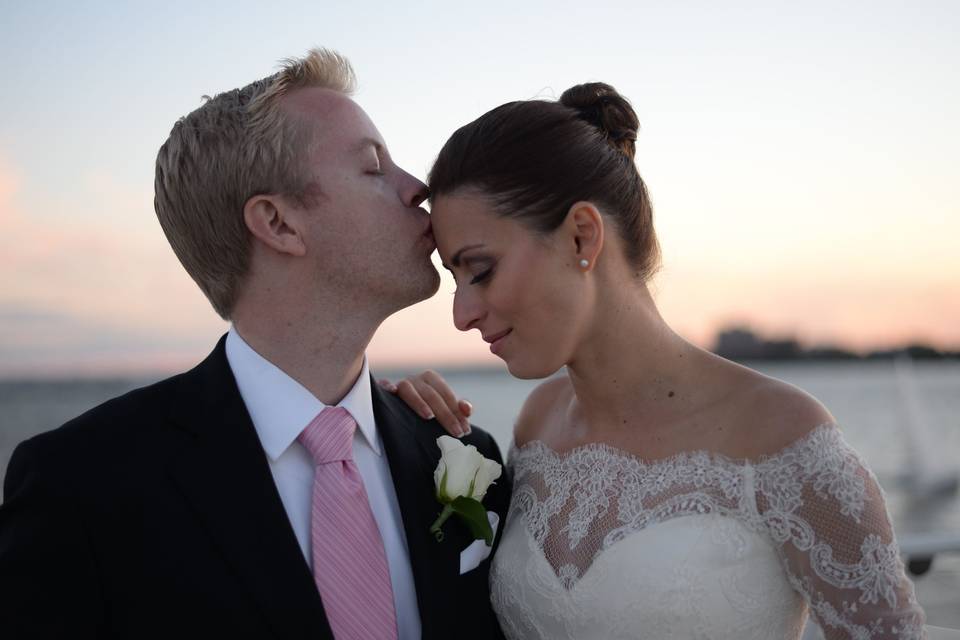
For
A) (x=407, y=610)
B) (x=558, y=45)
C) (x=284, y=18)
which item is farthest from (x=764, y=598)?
(x=284, y=18)

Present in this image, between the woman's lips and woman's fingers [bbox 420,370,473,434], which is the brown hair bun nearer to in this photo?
the woman's lips

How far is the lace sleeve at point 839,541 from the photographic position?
238 cm

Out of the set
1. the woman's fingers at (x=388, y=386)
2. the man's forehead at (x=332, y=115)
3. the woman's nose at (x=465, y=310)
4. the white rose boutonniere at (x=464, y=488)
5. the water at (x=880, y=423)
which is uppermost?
the man's forehead at (x=332, y=115)

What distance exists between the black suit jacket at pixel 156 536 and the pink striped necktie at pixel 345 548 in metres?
0.10

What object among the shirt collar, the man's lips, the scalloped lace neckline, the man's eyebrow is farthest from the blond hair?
the scalloped lace neckline

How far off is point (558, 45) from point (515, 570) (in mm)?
Answer: 4645

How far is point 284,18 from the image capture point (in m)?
6.29

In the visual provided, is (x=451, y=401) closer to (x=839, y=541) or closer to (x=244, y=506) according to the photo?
(x=244, y=506)

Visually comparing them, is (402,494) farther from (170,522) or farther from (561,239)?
(561,239)

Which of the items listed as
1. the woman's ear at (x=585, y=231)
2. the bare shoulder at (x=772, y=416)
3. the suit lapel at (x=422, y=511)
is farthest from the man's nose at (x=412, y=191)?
the bare shoulder at (x=772, y=416)

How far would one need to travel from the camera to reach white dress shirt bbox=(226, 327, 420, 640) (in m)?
2.52

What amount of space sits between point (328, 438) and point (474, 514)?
503 millimetres

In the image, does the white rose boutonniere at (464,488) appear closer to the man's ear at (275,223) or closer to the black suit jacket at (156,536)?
the black suit jacket at (156,536)

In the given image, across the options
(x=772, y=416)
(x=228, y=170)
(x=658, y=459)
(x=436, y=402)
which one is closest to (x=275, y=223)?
(x=228, y=170)
